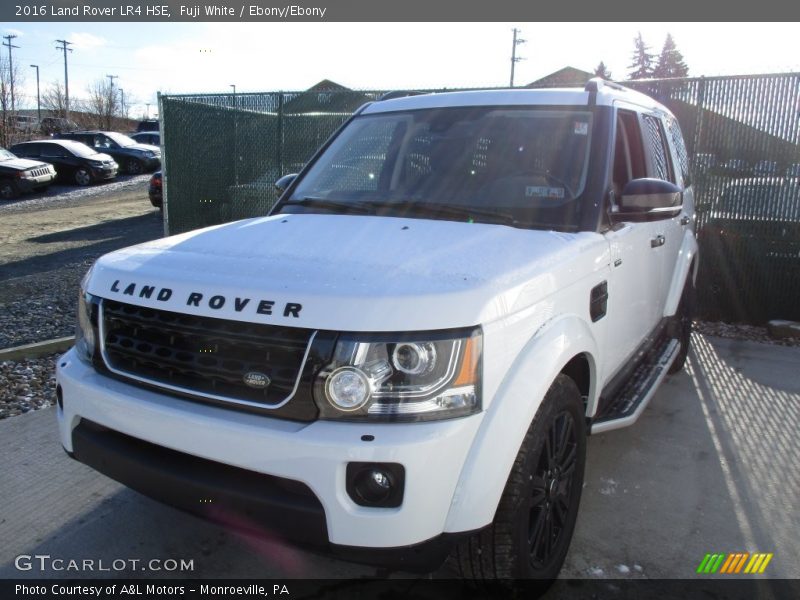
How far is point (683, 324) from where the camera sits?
5.32m

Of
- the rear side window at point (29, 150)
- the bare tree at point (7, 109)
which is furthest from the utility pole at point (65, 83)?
the rear side window at point (29, 150)

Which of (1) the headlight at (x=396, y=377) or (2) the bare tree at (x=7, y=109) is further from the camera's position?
(2) the bare tree at (x=7, y=109)

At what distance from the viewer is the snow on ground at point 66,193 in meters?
18.5

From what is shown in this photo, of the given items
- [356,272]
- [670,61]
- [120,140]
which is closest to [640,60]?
[670,61]

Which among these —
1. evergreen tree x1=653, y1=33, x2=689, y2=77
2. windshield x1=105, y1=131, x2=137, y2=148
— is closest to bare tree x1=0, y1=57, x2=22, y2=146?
windshield x1=105, y1=131, x2=137, y2=148

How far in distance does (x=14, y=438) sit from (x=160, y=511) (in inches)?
54.5

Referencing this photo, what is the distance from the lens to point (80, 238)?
12.1m

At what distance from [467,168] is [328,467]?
6.15ft

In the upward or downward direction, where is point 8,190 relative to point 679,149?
downward

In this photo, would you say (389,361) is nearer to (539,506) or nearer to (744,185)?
(539,506)

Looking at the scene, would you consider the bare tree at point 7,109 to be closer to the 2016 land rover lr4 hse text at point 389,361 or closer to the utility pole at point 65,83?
the utility pole at point 65,83

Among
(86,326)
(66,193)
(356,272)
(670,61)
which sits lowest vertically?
(66,193)

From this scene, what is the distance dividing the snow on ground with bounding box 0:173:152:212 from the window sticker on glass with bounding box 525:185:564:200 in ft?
58.1

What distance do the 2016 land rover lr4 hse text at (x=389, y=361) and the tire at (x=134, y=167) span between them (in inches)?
1028
